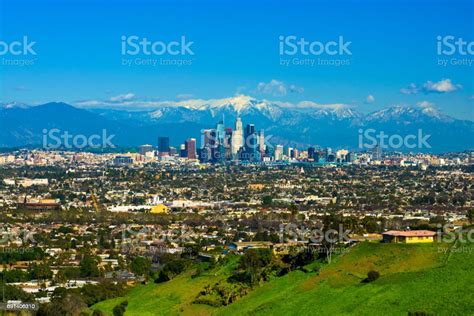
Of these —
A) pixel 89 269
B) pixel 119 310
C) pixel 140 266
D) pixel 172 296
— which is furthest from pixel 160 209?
pixel 119 310

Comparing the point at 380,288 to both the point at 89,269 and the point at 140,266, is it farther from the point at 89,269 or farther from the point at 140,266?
the point at 89,269

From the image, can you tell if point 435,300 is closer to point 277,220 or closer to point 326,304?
point 326,304

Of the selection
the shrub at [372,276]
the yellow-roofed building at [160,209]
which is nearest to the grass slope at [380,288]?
the shrub at [372,276]

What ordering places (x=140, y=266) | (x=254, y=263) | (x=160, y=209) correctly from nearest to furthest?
1. (x=254, y=263)
2. (x=140, y=266)
3. (x=160, y=209)

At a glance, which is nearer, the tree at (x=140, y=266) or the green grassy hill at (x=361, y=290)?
the green grassy hill at (x=361, y=290)

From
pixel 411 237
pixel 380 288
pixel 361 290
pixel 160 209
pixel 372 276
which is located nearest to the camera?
pixel 380 288

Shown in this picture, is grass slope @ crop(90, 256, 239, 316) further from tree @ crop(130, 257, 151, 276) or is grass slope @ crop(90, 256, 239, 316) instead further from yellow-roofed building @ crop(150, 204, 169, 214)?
yellow-roofed building @ crop(150, 204, 169, 214)

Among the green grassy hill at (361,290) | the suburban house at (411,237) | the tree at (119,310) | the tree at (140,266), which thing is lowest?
the tree at (119,310)

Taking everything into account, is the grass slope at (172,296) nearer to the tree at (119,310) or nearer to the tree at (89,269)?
the tree at (119,310)
